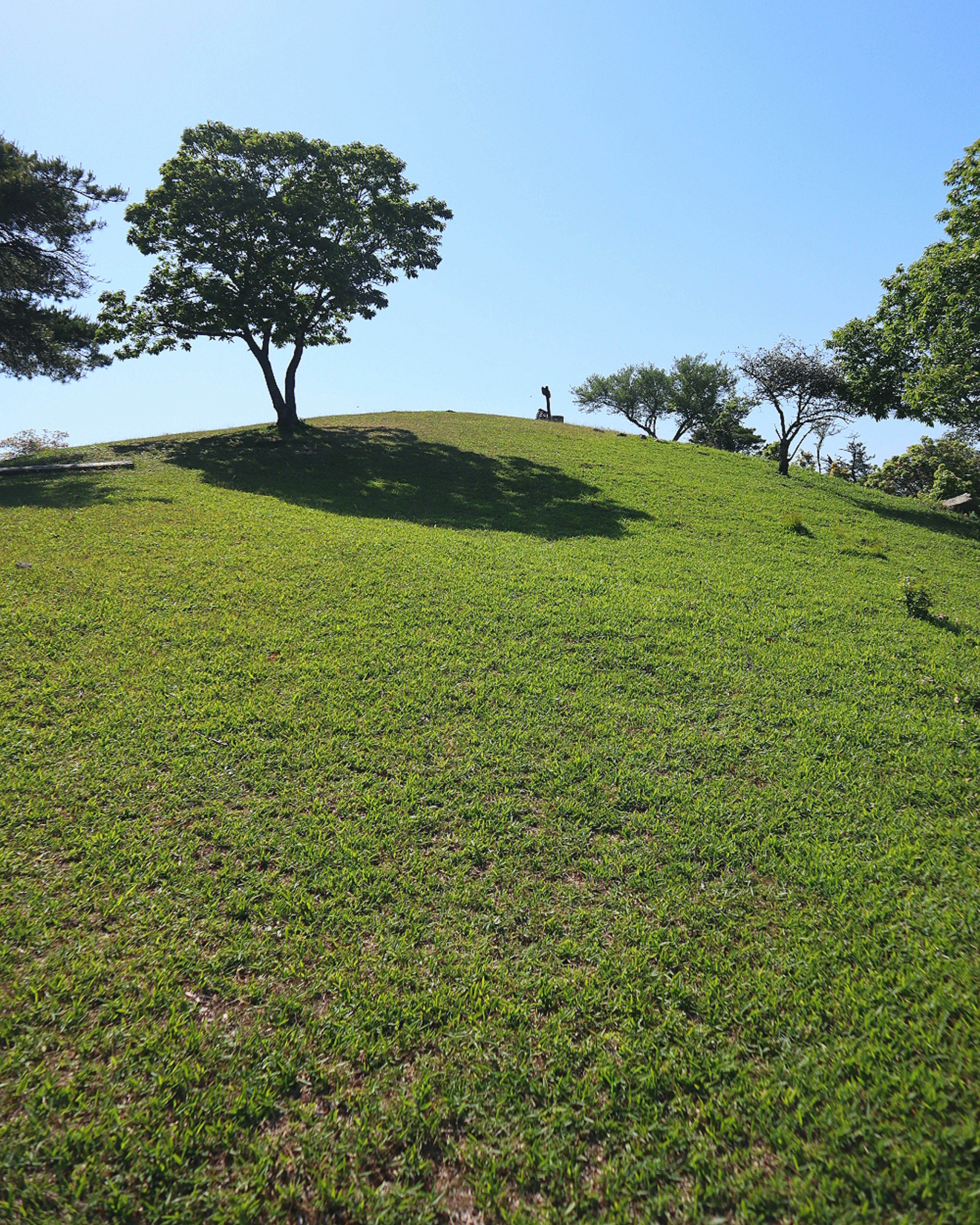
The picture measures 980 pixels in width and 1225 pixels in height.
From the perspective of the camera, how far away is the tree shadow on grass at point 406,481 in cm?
1611

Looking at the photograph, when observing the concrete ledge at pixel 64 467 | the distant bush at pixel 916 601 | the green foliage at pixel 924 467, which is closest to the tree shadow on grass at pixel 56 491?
the concrete ledge at pixel 64 467

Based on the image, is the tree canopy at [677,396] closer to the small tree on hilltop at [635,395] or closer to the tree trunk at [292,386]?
the small tree on hilltop at [635,395]

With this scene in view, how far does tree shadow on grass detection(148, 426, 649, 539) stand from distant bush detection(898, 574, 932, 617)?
6.21 metres

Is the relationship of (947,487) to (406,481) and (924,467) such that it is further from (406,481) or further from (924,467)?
(406,481)

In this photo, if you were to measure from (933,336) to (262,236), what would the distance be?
2615cm

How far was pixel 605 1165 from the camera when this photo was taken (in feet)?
10.1

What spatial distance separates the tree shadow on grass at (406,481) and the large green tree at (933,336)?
1253cm

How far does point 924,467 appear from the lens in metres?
48.9

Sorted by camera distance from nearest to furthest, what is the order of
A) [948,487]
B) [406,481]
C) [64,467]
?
[64,467]
[406,481]
[948,487]

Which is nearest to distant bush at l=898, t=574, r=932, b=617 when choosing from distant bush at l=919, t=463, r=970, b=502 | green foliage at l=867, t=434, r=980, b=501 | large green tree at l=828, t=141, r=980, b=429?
large green tree at l=828, t=141, r=980, b=429

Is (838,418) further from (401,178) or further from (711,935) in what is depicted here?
(711,935)

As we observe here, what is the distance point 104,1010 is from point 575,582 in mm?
9122

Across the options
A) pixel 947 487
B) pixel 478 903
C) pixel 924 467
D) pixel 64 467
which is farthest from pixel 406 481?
pixel 924 467

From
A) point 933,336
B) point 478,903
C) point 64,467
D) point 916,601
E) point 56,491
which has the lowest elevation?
point 478,903
